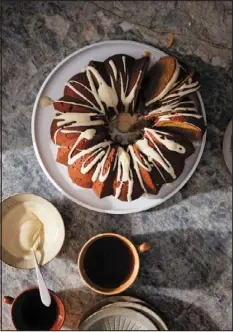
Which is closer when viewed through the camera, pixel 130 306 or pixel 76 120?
pixel 76 120

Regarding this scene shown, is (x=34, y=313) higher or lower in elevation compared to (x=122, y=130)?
lower

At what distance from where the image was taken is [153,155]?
1436 mm

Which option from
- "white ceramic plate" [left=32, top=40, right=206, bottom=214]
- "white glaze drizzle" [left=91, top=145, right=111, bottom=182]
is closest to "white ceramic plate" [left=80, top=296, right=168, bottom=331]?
"white ceramic plate" [left=32, top=40, right=206, bottom=214]

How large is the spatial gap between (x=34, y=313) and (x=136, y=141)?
503 mm

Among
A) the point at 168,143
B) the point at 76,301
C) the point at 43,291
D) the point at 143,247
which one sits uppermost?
the point at 168,143

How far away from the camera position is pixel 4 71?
161cm

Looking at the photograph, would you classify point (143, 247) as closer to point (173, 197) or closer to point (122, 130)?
point (173, 197)

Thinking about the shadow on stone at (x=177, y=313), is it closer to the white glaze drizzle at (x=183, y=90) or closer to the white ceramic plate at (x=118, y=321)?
the white ceramic plate at (x=118, y=321)

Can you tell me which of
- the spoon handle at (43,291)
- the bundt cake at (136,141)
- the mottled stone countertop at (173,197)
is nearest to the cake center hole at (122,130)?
the bundt cake at (136,141)

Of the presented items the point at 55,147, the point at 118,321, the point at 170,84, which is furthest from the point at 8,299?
the point at 170,84

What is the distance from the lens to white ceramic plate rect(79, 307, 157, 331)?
1.53 metres

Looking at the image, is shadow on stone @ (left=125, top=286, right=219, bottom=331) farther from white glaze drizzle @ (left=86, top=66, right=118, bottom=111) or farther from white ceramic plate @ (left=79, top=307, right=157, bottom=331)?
white glaze drizzle @ (left=86, top=66, right=118, bottom=111)

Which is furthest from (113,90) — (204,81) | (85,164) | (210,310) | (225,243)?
(210,310)

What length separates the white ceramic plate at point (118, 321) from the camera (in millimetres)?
1533
